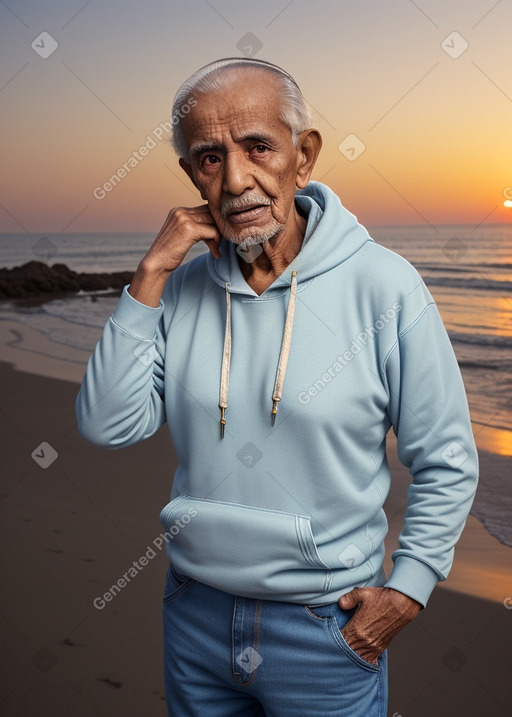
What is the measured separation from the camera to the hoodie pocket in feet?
4.87

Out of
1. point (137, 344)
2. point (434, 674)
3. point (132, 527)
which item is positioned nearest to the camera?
point (137, 344)

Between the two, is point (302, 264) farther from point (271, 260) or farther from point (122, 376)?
point (122, 376)

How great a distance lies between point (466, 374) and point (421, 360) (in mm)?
8468

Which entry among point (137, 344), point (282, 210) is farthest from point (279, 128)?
point (137, 344)

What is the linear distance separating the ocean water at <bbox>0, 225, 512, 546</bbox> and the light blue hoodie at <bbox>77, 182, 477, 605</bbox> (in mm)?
3469

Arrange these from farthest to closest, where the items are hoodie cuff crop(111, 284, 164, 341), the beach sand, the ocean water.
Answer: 1. the ocean water
2. the beach sand
3. hoodie cuff crop(111, 284, 164, 341)

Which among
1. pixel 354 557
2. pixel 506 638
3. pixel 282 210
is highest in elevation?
pixel 282 210

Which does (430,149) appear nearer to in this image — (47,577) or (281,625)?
(47,577)

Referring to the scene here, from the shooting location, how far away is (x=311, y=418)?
1.47m

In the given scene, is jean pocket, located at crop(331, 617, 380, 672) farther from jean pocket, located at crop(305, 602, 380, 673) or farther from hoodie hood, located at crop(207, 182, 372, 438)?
hoodie hood, located at crop(207, 182, 372, 438)

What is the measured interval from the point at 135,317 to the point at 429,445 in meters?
0.62

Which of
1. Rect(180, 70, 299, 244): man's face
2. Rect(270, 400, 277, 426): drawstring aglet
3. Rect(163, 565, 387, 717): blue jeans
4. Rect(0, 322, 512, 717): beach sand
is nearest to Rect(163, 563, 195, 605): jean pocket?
Rect(163, 565, 387, 717): blue jeans

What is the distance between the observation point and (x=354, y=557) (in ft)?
5.06

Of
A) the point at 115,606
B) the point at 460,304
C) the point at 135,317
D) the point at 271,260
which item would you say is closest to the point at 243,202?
the point at 271,260
